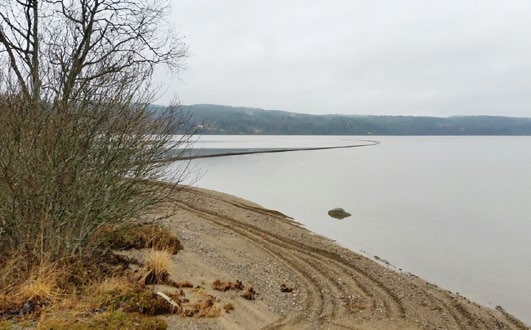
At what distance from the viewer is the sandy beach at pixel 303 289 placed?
28.5 feet

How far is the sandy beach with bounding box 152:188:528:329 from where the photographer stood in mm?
8695

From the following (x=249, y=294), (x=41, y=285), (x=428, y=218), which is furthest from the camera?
(x=428, y=218)

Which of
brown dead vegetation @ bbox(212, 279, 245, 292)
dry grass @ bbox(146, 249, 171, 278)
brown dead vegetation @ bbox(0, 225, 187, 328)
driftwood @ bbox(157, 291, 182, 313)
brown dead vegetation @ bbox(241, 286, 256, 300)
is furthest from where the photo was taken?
brown dead vegetation @ bbox(212, 279, 245, 292)

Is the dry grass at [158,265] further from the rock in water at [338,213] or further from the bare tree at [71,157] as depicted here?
the rock in water at [338,213]

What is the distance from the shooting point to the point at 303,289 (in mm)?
10602

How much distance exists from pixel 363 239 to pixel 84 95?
52.7ft

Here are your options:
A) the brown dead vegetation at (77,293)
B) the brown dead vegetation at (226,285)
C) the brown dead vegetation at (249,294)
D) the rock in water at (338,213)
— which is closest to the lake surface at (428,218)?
the rock in water at (338,213)

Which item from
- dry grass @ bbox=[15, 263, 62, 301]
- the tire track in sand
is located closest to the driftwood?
dry grass @ bbox=[15, 263, 62, 301]

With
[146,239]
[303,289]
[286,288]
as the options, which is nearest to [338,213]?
[303,289]

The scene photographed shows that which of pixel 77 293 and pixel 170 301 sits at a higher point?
pixel 77 293

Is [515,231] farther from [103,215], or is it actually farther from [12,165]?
[12,165]

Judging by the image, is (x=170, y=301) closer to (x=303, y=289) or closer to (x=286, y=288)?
(x=286, y=288)

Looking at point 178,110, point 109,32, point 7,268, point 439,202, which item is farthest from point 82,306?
point 439,202

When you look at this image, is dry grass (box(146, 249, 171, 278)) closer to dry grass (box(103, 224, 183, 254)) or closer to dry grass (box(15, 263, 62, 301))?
dry grass (box(103, 224, 183, 254))
